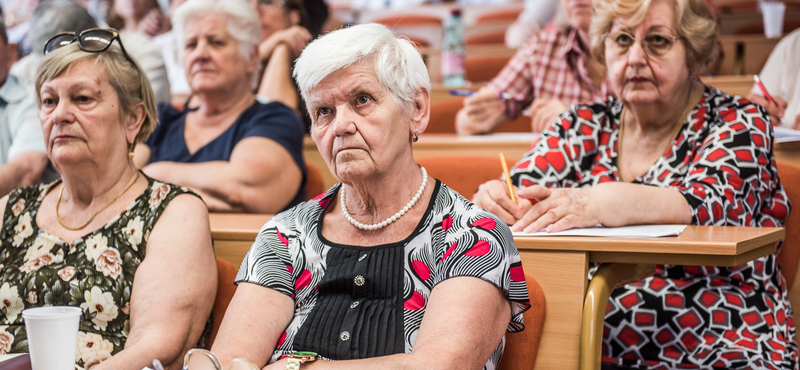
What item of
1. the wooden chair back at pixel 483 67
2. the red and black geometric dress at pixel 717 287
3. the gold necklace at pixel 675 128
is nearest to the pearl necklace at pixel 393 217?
the red and black geometric dress at pixel 717 287

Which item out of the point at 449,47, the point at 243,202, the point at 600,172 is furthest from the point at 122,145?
the point at 449,47

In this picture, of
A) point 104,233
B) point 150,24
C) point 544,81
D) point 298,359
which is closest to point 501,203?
point 298,359

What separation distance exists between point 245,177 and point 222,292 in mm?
677

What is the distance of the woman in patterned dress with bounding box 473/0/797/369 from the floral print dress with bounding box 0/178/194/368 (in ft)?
2.52

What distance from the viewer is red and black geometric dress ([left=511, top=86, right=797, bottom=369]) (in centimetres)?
162

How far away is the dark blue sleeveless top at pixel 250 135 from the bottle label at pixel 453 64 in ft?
5.64

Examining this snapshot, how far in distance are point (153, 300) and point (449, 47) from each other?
306 cm

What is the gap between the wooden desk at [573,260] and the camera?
4.44 feet

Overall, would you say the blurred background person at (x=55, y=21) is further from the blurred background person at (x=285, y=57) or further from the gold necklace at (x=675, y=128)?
the gold necklace at (x=675, y=128)

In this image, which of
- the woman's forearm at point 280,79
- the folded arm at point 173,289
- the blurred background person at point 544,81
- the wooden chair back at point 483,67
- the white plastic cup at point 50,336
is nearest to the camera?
the white plastic cup at point 50,336

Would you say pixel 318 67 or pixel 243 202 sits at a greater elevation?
pixel 318 67

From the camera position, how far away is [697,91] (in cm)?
191

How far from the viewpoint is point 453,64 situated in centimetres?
404

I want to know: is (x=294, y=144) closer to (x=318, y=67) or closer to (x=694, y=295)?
(x=318, y=67)
